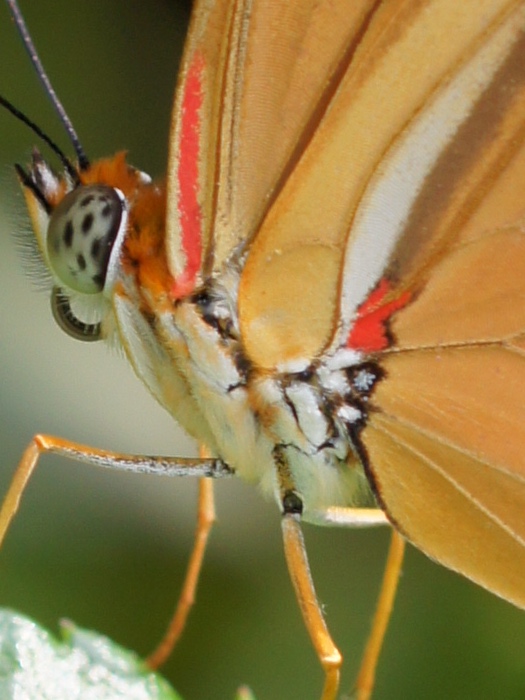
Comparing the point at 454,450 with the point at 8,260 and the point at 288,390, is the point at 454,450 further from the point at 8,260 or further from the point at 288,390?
Result: the point at 8,260

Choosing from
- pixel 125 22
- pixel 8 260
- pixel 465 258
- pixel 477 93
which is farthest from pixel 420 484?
pixel 125 22

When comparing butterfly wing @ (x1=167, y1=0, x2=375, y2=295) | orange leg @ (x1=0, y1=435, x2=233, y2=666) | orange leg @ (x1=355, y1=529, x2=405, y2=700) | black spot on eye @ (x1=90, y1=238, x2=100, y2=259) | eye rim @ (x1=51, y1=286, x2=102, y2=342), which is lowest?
orange leg @ (x1=355, y1=529, x2=405, y2=700)

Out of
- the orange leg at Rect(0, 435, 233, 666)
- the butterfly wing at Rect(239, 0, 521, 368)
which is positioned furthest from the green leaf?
the butterfly wing at Rect(239, 0, 521, 368)

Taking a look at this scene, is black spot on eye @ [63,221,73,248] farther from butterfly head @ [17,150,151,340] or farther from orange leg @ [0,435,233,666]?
orange leg @ [0,435,233,666]

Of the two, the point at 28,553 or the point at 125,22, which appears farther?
the point at 125,22

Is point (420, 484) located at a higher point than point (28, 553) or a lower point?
higher

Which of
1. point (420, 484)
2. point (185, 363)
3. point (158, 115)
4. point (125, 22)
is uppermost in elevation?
point (125, 22)

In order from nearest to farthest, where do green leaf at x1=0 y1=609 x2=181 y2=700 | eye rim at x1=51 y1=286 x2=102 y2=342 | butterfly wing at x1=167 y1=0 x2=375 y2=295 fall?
1. green leaf at x1=0 y1=609 x2=181 y2=700
2. butterfly wing at x1=167 y1=0 x2=375 y2=295
3. eye rim at x1=51 y1=286 x2=102 y2=342
